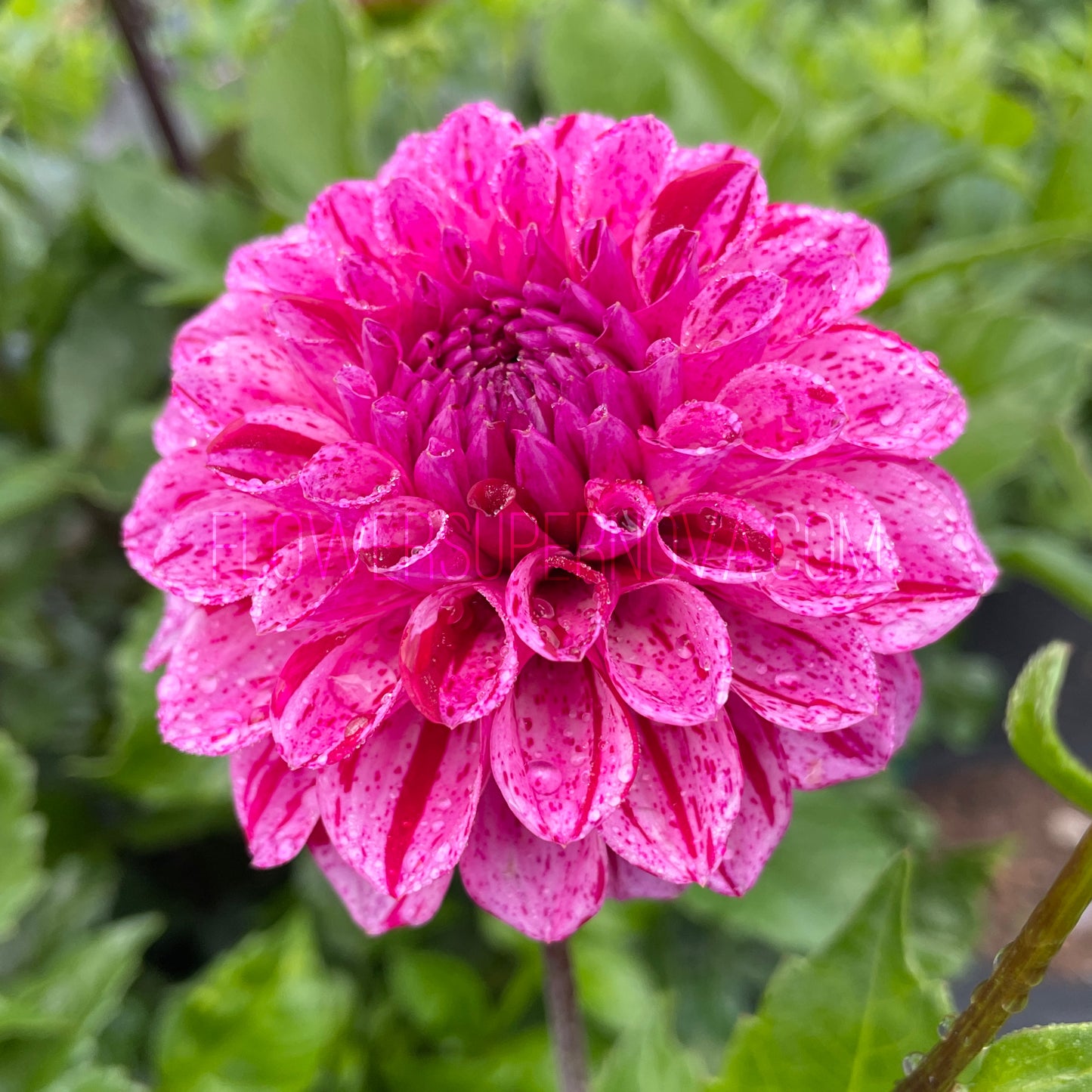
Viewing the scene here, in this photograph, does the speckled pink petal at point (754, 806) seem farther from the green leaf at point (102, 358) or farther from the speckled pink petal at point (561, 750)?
the green leaf at point (102, 358)

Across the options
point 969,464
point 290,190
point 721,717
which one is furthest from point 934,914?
point 290,190

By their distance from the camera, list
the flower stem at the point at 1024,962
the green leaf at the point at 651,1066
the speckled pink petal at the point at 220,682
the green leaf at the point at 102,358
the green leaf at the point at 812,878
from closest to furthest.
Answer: the flower stem at the point at 1024,962 < the speckled pink petal at the point at 220,682 < the green leaf at the point at 651,1066 < the green leaf at the point at 812,878 < the green leaf at the point at 102,358

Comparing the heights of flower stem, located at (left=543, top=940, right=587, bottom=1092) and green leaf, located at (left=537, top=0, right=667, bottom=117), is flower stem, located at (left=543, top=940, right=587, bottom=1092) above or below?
below

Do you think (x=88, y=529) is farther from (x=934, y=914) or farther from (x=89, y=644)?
(x=934, y=914)

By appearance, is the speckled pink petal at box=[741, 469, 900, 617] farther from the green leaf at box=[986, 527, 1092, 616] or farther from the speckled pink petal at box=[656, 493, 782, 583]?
the green leaf at box=[986, 527, 1092, 616]

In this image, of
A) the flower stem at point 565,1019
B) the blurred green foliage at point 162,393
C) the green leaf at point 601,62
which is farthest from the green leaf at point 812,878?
the green leaf at point 601,62

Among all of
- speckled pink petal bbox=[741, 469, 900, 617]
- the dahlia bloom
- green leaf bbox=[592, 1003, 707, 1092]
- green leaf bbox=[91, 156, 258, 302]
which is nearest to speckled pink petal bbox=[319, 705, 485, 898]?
the dahlia bloom

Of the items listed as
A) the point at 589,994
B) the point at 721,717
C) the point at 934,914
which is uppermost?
the point at 721,717
